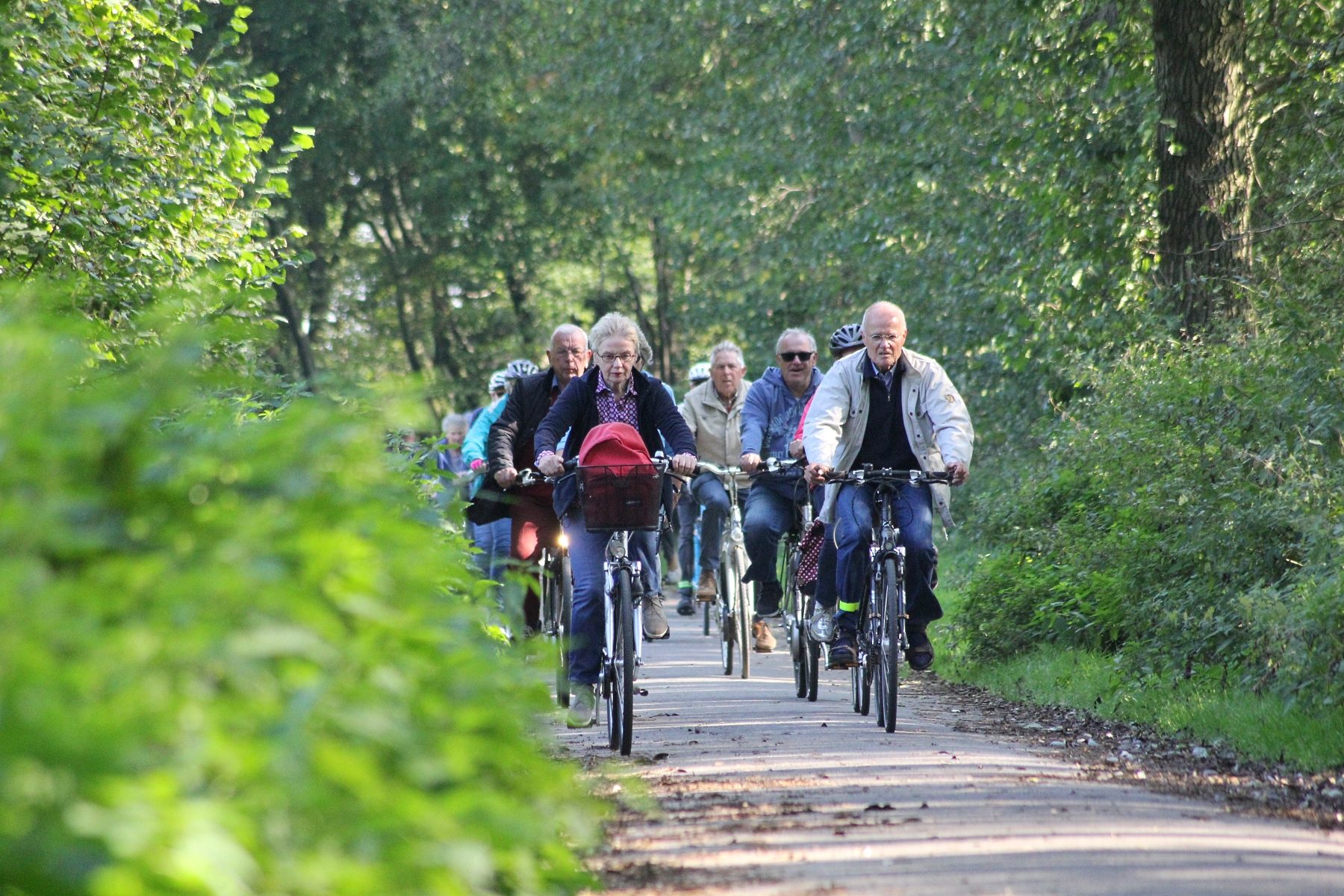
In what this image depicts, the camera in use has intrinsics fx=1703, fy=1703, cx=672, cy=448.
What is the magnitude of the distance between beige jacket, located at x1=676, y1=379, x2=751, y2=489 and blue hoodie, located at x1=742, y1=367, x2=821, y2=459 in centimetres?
161

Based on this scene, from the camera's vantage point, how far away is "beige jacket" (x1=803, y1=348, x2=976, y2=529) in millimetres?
9172

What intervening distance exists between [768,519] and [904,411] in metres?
2.64

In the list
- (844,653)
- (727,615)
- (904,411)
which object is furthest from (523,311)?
(904,411)

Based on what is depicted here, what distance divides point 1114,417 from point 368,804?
852 cm

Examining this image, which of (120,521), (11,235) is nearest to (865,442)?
(11,235)

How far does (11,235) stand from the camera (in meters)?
8.05

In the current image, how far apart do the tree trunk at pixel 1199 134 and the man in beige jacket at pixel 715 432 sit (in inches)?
140

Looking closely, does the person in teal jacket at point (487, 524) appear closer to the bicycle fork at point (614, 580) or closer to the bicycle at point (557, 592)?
the bicycle at point (557, 592)

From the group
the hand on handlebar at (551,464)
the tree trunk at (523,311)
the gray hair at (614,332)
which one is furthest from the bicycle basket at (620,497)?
the tree trunk at (523,311)

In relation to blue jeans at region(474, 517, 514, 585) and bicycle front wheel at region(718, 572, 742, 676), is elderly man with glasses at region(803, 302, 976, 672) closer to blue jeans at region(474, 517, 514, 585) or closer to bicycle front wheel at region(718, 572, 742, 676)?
bicycle front wheel at region(718, 572, 742, 676)

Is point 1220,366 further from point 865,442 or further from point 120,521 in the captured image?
point 120,521

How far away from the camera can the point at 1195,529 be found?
9414mm

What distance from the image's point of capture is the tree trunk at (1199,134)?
42.5 ft

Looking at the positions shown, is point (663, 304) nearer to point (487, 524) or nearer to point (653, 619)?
point (487, 524)
